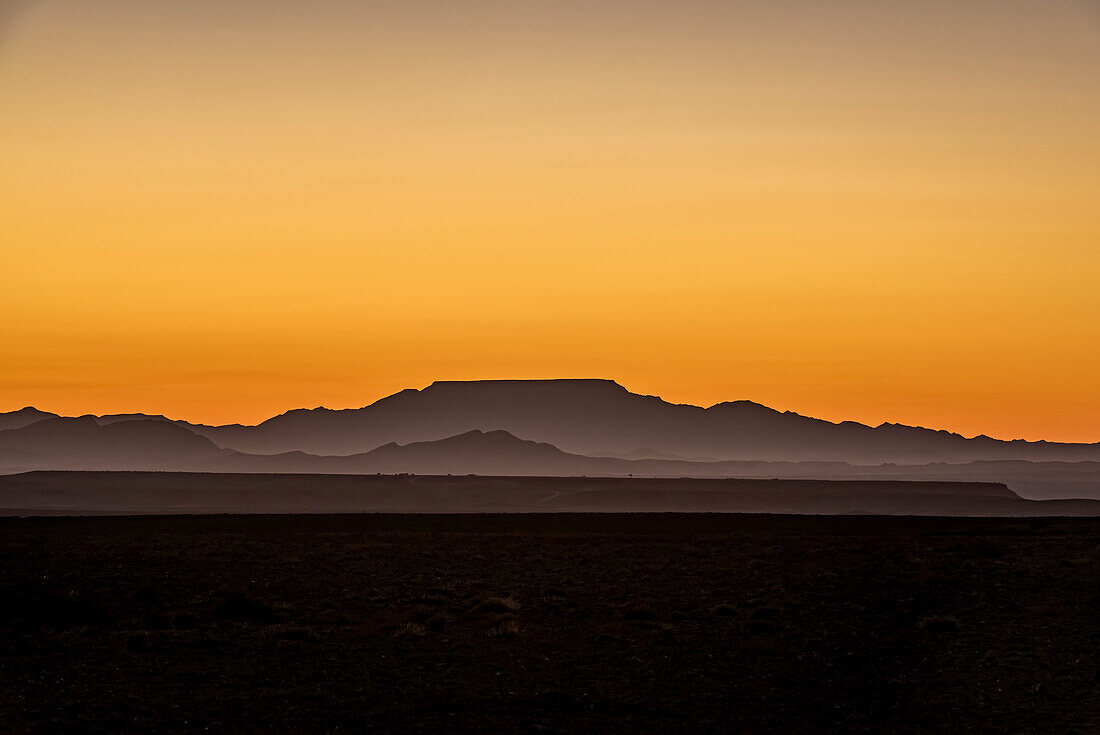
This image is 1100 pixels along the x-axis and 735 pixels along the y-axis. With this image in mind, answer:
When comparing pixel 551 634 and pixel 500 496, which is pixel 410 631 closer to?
pixel 551 634

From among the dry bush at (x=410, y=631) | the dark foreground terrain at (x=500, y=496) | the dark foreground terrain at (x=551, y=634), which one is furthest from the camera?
the dark foreground terrain at (x=500, y=496)

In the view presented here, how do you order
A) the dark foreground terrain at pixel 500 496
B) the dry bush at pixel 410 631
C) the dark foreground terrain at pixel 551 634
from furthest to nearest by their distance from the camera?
the dark foreground terrain at pixel 500 496, the dry bush at pixel 410 631, the dark foreground terrain at pixel 551 634

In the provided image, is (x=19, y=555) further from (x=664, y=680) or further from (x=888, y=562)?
(x=888, y=562)

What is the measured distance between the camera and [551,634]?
977 inches

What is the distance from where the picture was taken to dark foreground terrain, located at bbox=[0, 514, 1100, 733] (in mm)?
18766

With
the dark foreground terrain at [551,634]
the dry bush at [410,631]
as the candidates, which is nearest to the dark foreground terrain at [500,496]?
the dark foreground terrain at [551,634]

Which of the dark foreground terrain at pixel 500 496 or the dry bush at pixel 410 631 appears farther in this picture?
the dark foreground terrain at pixel 500 496

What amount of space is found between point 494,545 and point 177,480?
264 ft

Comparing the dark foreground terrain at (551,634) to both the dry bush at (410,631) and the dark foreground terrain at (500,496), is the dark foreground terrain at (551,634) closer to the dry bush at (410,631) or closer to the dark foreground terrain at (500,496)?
the dry bush at (410,631)

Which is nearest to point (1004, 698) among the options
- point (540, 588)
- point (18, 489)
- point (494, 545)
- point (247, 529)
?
point (540, 588)

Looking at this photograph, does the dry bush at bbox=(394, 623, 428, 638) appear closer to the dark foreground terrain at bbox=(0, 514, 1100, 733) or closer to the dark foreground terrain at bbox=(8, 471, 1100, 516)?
the dark foreground terrain at bbox=(0, 514, 1100, 733)

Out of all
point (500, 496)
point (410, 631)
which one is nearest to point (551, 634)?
point (410, 631)

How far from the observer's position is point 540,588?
29828 millimetres

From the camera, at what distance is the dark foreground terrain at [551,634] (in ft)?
61.6
